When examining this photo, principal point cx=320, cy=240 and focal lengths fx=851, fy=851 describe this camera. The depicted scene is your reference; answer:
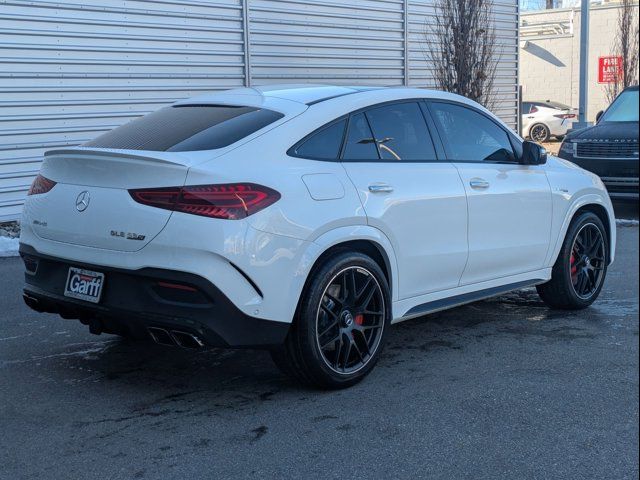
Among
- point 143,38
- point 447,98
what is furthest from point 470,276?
point 143,38

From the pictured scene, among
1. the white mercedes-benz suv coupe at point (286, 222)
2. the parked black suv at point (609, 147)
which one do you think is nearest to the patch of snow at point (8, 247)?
the white mercedes-benz suv coupe at point (286, 222)

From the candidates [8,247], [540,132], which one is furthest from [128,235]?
[540,132]

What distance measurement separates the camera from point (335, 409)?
4.54m

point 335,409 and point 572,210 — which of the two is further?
point 572,210

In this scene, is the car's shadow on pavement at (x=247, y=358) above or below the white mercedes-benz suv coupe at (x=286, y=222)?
below

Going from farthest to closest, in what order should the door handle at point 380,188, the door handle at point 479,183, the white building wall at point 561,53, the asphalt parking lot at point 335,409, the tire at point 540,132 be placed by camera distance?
the white building wall at point 561,53 < the tire at point 540,132 < the door handle at point 479,183 < the door handle at point 380,188 < the asphalt parking lot at point 335,409

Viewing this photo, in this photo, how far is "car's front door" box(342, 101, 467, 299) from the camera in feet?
16.4

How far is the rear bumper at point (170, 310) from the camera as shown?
4.27 m

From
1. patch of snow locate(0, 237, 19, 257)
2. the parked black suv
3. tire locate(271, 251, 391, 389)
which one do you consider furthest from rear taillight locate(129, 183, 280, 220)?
the parked black suv

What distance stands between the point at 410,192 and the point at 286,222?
1044 millimetres

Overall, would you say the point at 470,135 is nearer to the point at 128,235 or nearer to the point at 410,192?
the point at 410,192

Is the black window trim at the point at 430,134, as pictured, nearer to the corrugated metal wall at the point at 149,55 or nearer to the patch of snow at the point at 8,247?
the patch of snow at the point at 8,247

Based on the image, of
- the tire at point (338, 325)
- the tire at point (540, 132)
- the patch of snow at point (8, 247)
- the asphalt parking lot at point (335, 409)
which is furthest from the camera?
the tire at point (540, 132)

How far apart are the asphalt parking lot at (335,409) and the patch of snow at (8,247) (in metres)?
3.15
